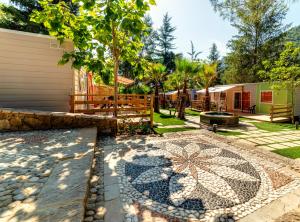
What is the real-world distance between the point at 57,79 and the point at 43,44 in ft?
4.65

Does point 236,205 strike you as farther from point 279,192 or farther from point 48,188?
point 48,188

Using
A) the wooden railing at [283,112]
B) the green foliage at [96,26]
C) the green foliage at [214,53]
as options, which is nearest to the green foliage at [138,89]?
the green foliage at [96,26]

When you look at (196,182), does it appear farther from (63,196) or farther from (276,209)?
(63,196)

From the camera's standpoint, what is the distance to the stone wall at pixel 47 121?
6.03 m

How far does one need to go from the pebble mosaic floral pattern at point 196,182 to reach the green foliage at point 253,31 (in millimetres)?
21652

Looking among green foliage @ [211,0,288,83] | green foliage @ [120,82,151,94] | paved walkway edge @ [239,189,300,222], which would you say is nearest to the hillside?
green foliage @ [211,0,288,83]

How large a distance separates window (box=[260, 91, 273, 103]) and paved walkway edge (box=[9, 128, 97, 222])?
1538 centimetres

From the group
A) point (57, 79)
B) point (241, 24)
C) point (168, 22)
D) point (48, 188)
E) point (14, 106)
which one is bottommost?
point (48, 188)

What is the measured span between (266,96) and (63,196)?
54.4ft

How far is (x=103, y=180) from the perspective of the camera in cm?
337

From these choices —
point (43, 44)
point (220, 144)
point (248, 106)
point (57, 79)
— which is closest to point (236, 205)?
point (220, 144)

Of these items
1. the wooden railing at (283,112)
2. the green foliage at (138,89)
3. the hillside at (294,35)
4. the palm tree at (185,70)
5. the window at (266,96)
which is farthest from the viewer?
the hillside at (294,35)

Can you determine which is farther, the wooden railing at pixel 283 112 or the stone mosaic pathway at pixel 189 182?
the wooden railing at pixel 283 112

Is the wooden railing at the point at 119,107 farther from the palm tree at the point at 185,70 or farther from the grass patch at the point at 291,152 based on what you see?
the grass patch at the point at 291,152
